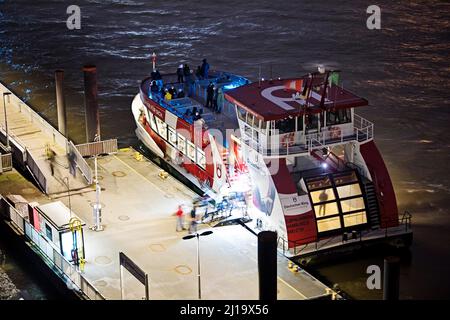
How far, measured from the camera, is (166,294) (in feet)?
148

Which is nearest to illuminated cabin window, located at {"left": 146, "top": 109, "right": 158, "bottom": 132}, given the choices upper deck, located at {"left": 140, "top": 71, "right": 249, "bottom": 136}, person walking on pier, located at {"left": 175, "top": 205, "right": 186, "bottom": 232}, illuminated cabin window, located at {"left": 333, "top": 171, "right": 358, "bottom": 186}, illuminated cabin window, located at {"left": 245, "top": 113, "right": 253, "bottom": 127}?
upper deck, located at {"left": 140, "top": 71, "right": 249, "bottom": 136}

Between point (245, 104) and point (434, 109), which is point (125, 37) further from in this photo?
point (245, 104)

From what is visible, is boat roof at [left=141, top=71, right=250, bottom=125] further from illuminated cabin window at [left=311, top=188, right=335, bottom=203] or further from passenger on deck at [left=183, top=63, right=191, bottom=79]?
illuminated cabin window at [left=311, top=188, right=335, bottom=203]

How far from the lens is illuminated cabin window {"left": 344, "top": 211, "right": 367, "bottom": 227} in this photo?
1980 inches

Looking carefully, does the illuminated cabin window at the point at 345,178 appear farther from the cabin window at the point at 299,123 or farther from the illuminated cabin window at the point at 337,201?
the cabin window at the point at 299,123

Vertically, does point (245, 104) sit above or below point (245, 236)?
above

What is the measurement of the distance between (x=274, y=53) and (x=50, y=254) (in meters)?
34.3

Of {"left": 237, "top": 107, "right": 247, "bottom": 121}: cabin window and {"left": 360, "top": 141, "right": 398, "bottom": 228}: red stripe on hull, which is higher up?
{"left": 237, "top": 107, "right": 247, "bottom": 121}: cabin window

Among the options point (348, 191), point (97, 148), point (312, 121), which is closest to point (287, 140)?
point (312, 121)

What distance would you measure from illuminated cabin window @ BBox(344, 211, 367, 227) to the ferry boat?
0.15ft

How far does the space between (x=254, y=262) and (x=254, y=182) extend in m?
4.54

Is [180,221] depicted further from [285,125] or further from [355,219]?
[355,219]

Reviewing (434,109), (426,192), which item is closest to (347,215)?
(426,192)

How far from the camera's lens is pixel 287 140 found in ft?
165
